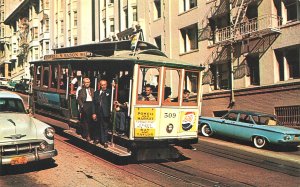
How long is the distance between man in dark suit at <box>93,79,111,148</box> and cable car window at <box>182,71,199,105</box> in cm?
228

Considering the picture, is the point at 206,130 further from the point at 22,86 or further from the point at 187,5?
the point at 22,86

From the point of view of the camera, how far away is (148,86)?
1120cm

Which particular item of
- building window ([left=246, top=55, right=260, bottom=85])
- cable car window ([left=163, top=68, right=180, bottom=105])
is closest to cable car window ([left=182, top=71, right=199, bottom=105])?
cable car window ([left=163, top=68, right=180, bottom=105])

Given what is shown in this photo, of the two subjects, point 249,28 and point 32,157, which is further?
point 249,28

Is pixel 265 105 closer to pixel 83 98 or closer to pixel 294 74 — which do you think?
pixel 294 74

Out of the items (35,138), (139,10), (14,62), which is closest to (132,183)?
(35,138)

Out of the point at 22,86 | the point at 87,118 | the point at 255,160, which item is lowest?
the point at 255,160

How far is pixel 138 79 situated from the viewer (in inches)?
423

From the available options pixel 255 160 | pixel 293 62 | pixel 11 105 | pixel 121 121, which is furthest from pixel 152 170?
pixel 293 62

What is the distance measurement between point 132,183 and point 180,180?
124 centimetres

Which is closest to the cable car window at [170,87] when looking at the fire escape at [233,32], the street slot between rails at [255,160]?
the street slot between rails at [255,160]

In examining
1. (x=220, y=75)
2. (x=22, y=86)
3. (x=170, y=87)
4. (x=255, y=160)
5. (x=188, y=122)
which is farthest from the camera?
(x=22, y=86)

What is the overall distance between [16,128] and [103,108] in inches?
117

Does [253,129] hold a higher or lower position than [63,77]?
lower
